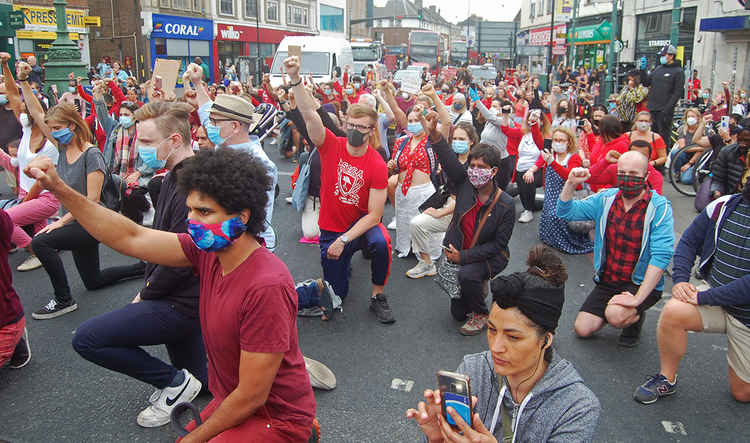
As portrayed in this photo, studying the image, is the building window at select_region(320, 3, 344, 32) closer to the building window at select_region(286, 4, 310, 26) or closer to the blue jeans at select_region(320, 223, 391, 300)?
the building window at select_region(286, 4, 310, 26)

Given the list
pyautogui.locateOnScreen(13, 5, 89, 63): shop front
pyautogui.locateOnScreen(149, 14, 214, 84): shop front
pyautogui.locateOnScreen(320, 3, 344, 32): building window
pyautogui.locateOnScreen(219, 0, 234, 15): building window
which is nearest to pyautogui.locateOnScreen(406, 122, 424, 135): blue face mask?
pyautogui.locateOnScreen(13, 5, 89, 63): shop front

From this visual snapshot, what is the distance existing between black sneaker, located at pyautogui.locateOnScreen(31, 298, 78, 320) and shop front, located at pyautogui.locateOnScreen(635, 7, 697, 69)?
28.5 m

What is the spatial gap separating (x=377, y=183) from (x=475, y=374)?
2803mm

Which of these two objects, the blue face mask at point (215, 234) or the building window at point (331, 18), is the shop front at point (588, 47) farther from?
the blue face mask at point (215, 234)

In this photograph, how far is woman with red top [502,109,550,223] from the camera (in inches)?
328

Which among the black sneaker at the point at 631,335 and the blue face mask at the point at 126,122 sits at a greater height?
the blue face mask at the point at 126,122

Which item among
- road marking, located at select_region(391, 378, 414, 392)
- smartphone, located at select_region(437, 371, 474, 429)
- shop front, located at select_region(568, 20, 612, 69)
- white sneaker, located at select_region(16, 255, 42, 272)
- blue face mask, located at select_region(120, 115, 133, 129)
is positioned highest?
shop front, located at select_region(568, 20, 612, 69)

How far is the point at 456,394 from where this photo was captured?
1797 mm

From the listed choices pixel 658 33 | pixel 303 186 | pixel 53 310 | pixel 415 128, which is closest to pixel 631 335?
pixel 415 128

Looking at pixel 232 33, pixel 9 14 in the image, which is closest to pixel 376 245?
pixel 9 14

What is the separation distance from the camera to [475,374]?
2.29m

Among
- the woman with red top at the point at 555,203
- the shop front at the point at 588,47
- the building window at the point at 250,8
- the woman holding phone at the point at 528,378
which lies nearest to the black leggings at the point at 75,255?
the woman holding phone at the point at 528,378

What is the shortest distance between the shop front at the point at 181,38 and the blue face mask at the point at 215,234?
114 feet

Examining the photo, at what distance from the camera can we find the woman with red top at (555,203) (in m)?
7.18
